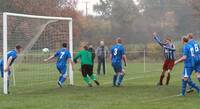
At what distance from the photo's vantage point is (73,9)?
7025 cm

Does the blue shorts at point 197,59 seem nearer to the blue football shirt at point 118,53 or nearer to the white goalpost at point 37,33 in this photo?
the blue football shirt at point 118,53

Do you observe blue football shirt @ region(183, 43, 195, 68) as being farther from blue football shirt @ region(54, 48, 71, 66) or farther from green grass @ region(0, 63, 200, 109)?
blue football shirt @ region(54, 48, 71, 66)

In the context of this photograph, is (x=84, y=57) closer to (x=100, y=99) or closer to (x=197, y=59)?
(x=100, y=99)

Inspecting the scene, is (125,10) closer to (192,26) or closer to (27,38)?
(192,26)

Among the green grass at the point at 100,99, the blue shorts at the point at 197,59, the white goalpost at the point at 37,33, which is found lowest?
the green grass at the point at 100,99

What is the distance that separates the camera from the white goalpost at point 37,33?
79.8 feet

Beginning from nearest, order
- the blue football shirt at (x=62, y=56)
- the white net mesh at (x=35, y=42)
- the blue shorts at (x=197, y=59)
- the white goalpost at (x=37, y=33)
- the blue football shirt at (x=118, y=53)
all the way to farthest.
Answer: the blue shorts at (x=197, y=59) → the blue football shirt at (x=62, y=56) → the blue football shirt at (x=118, y=53) → the white goalpost at (x=37, y=33) → the white net mesh at (x=35, y=42)

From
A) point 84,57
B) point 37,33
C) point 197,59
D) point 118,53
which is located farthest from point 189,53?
point 37,33

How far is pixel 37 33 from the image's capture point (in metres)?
25.1

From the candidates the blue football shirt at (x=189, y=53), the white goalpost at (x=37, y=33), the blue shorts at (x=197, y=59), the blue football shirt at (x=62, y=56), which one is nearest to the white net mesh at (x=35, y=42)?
the white goalpost at (x=37, y=33)

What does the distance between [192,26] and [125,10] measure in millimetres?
9564

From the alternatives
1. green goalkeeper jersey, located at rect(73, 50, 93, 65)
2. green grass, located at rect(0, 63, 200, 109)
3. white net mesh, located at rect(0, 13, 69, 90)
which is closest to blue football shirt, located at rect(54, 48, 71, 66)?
green goalkeeper jersey, located at rect(73, 50, 93, 65)

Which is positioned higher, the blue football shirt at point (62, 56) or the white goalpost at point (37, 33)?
the white goalpost at point (37, 33)

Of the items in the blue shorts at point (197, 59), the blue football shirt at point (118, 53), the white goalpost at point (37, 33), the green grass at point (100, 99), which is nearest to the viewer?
the green grass at point (100, 99)
